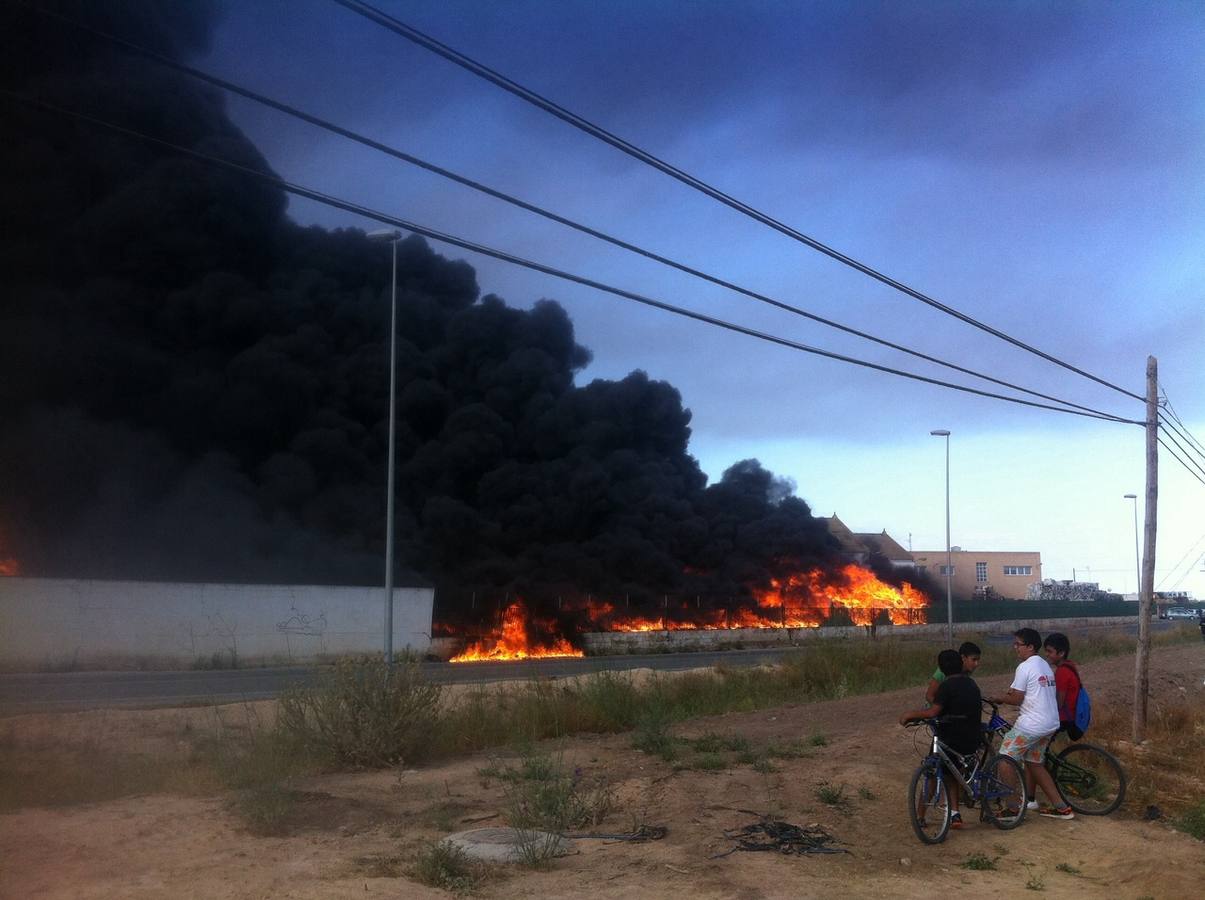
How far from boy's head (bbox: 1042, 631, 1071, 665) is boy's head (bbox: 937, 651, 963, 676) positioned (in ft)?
4.05

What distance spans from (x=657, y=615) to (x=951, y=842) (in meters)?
41.4

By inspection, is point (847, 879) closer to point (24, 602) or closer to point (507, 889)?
point (507, 889)

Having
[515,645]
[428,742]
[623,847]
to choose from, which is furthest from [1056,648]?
[515,645]

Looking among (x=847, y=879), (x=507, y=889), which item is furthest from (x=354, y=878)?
(x=847, y=879)

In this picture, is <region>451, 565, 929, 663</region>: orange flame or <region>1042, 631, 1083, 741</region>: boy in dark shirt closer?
<region>1042, 631, 1083, 741</region>: boy in dark shirt

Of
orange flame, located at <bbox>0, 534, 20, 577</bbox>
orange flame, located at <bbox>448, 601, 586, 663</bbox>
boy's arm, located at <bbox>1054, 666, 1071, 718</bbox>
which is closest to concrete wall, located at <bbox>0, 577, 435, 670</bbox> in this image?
orange flame, located at <bbox>448, 601, 586, 663</bbox>

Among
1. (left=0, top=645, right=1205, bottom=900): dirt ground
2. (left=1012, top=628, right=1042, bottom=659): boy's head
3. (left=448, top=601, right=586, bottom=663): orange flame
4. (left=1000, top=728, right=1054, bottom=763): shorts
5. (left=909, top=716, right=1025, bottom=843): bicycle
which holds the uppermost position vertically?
(left=1012, top=628, right=1042, bottom=659): boy's head

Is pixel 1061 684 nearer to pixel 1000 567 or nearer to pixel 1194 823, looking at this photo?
Result: pixel 1194 823

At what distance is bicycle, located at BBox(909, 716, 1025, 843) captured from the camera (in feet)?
27.3

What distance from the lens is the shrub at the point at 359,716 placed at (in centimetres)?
1139

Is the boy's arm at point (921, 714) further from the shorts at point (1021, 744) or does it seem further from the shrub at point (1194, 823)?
the shrub at point (1194, 823)

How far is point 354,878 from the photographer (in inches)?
285

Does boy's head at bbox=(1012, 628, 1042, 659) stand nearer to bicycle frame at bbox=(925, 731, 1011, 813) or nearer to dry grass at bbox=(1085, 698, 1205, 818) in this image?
bicycle frame at bbox=(925, 731, 1011, 813)

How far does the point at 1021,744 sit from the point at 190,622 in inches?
1034
